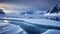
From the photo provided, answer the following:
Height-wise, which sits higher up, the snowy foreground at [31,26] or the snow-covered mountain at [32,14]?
the snow-covered mountain at [32,14]

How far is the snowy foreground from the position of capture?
73.5 inches

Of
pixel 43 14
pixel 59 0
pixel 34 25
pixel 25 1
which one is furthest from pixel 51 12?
pixel 25 1

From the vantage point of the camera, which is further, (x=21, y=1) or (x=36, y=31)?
(x=21, y=1)

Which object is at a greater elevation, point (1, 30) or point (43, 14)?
point (43, 14)

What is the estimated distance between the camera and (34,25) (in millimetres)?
1934

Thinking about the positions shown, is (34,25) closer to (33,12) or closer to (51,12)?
(33,12)

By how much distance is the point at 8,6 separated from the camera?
2.04m

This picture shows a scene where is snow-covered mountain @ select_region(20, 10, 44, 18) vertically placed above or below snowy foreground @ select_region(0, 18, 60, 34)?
above

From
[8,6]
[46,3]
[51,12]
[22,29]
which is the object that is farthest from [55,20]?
[8,6]

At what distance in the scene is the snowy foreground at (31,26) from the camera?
6.13 feet

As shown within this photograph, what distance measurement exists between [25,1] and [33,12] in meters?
0.27

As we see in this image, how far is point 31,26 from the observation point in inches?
76.1

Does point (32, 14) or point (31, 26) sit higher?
point (32, 14)

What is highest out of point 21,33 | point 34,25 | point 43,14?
point 43,14
